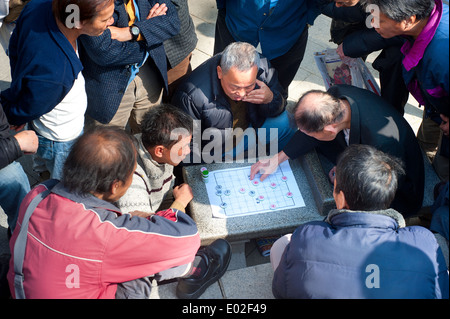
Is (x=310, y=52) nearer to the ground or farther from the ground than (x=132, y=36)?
nearer to the ground

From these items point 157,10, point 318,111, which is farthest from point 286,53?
point 157,10

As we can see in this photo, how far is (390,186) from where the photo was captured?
2182 millimetres

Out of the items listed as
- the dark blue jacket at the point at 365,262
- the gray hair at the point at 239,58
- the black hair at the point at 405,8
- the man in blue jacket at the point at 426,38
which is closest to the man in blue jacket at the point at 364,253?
the dark blue jacket at the point at 365,262

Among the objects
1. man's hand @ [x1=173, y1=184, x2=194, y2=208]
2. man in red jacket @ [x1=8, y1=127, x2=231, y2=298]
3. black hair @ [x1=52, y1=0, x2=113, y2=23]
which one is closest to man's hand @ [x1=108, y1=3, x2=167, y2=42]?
black hair @ [x1=52, y1=0, x2=113, y2=23]

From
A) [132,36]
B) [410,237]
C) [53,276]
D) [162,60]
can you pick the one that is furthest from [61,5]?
[410,237]

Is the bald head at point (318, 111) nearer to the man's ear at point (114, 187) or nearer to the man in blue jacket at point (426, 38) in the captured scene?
the man in blue jacket at point (426, 38)

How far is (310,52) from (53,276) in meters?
3.51

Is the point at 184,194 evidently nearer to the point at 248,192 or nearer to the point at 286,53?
the point at 248,192

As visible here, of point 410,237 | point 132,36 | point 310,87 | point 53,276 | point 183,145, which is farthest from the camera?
point 310,87

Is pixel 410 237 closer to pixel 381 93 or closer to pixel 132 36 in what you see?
pixel 381 93

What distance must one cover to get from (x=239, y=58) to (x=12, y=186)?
154 cm

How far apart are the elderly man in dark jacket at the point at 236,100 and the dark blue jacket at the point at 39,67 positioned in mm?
888

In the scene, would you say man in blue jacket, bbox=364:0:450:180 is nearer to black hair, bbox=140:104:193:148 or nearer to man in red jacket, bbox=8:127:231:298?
black hair, bbox=140:104:193:148

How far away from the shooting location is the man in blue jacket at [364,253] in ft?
6.34
